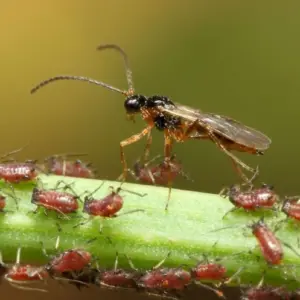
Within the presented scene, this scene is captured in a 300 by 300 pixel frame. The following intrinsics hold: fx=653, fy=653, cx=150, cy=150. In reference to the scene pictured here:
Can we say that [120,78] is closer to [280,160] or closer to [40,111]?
[40,111]

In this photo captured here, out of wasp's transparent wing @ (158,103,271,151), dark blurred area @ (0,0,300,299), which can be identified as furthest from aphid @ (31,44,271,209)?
dark blurred area @ (0,0,300,299)

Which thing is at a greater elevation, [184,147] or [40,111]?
[40,111]

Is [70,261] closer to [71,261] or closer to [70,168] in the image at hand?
[71,261]

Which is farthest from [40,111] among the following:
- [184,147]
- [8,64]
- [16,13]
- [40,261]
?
[40,261]

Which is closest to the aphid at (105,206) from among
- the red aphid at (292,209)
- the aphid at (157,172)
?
the aphid at (157,172)

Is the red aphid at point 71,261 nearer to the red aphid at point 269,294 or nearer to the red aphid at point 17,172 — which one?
the red aphid at point 17,172
